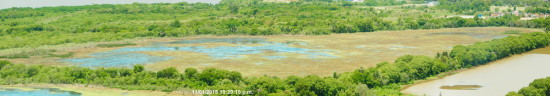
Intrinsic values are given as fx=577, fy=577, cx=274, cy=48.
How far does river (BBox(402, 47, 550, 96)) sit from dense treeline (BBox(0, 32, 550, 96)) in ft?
6.27

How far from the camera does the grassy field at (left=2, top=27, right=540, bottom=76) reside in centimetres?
5978

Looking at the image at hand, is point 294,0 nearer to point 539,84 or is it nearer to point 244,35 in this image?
point 244,35

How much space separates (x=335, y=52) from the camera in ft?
240

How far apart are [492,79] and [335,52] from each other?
25867 millimetres

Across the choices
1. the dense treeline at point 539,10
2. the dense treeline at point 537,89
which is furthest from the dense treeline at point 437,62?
the dense treeline at point 539,10

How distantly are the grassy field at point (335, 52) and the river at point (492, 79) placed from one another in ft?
35.7

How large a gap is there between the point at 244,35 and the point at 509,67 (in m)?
53.2

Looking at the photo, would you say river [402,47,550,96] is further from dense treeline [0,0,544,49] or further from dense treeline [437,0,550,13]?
dense treeline [437,0,550,13]

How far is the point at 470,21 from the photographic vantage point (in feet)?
384

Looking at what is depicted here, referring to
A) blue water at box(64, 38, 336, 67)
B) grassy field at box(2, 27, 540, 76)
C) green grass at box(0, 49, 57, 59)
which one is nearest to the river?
grassy field at box(2, 27, 540, 76)

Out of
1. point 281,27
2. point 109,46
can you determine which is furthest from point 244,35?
point 109,46

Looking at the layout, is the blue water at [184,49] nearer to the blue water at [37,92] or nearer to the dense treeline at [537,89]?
the blue water at [37,92]

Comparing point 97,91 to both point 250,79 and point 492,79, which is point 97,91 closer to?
point 250,79

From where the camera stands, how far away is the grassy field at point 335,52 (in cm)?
5978
